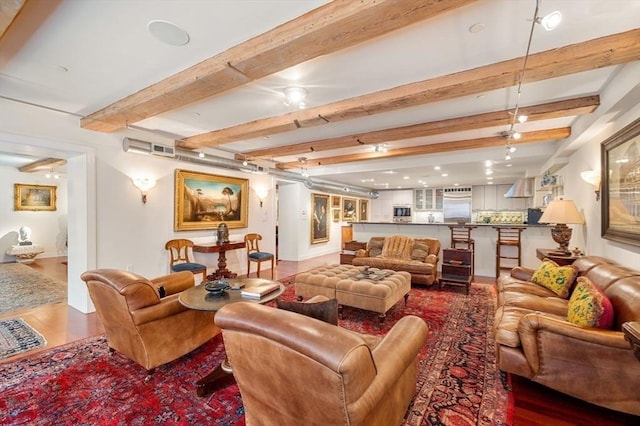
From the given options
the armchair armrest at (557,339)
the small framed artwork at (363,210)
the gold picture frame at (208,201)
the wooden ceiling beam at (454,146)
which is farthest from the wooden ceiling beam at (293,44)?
the small framed artwork at (363,210)

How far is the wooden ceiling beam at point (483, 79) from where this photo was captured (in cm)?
204

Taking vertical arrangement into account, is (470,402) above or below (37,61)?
below

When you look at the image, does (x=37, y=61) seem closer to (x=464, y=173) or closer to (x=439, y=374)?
(x=439, y=374)

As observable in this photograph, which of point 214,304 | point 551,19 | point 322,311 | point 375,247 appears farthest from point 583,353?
point 375,247

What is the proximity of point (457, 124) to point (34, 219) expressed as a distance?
10465mm

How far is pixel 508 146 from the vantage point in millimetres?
4633

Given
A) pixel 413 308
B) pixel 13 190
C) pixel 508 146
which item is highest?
pixel 508 146

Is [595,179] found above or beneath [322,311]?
above

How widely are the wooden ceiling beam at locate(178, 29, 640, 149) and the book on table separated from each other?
200cm

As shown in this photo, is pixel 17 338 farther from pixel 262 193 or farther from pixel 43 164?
pixel 43 164

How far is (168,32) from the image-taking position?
1.96 meters

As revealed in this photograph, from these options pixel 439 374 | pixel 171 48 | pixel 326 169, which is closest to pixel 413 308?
pixel 439 374

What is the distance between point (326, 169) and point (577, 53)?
578 cm

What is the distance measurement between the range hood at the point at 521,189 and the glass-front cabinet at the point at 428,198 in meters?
3.05
